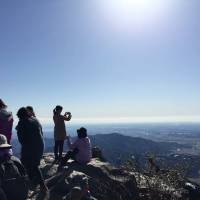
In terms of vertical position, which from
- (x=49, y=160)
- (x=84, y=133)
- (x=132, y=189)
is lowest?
(x=132, y=189)

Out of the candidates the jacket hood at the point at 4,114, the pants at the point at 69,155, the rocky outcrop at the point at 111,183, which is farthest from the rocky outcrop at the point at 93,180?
the jacket hood at the point at 4,114

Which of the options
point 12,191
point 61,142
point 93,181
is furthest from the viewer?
point 61,142

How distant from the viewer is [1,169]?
10.9 metres

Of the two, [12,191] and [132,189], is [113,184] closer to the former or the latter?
[132,189]

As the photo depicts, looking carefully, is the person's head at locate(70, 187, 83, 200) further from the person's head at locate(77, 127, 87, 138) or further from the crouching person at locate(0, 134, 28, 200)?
the person's head at locate(77, 127, 87, 138)

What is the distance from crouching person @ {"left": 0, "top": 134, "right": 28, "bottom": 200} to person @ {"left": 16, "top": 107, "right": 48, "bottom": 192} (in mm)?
1375

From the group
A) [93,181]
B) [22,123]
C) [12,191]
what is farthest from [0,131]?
[93,181]

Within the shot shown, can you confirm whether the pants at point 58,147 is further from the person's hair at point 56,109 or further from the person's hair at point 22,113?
the person's hair at point 22,113

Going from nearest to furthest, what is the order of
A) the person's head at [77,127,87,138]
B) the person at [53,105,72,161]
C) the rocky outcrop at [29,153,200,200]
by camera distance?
the rocky outcrop at [29,153,200,200] → the person's head at [77,127,87,138] → the person at [53,105,72,161]

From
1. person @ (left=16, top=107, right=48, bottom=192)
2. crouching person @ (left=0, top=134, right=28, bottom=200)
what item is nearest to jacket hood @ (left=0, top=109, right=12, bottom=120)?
person @ (left=16, top=107, right=48, bottom=192)

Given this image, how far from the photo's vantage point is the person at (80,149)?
56.0 ft

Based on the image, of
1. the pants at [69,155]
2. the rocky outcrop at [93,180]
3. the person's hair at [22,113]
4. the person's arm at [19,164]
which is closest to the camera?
the person's arm at [19,164]

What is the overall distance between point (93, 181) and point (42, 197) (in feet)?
8.93

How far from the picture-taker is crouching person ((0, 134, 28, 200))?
11242mm
